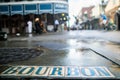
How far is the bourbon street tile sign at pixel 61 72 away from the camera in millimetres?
5668

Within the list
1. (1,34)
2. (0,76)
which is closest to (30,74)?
(0,76)

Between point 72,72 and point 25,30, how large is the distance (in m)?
32.5

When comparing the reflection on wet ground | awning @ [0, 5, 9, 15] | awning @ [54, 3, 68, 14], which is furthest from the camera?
awning @ [0, 5, 9, 15]

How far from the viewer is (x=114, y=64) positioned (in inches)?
282

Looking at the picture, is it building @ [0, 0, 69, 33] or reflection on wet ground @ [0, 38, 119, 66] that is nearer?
reflection on wet ground @ [0, 38, 119, 66]

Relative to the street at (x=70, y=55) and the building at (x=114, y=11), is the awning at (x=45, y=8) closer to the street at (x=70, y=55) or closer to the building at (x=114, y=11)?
the building at (x=114, y=11)

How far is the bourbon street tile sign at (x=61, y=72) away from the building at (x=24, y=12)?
103ft

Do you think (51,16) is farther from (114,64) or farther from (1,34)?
(114,64)

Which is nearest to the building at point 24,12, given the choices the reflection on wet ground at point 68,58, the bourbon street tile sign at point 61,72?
the reflection on wet ground at point 68,58

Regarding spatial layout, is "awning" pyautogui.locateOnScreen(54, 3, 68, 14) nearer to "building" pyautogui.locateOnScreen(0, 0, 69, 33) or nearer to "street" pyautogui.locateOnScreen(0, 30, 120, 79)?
"building" pyautogui.locateOnScreen(0, 0, 69, 33)

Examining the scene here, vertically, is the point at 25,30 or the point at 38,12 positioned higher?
the point at 38,12

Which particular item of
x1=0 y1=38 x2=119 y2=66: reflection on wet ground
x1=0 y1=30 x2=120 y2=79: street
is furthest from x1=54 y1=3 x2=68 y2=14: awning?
x1=0 y1=38 x2=119 y2=66: reflection on wet ground

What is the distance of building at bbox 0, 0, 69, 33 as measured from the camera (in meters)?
37.5

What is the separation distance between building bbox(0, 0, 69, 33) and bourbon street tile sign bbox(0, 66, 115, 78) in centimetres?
3130
